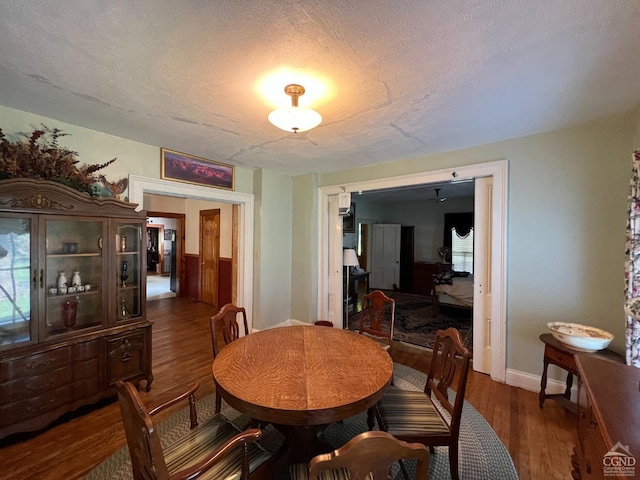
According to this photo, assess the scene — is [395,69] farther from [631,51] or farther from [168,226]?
[168,226]

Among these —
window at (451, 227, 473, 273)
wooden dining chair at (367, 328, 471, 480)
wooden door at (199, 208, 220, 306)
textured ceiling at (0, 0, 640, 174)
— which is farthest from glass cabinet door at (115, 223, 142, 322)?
window at (451, 227, 473, 273)

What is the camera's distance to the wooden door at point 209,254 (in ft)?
18.6

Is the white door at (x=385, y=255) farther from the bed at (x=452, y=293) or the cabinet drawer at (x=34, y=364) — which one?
the cabinet drawer at (x=34, y=364)

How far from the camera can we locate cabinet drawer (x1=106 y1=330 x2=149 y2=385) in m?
2.33

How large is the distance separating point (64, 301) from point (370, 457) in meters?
2.78

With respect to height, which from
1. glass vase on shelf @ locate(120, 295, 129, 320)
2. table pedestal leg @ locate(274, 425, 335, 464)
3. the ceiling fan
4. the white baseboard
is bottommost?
the white baseboard

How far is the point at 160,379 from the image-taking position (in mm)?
2746

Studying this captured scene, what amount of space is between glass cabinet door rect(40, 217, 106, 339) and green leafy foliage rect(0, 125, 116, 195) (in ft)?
1.16

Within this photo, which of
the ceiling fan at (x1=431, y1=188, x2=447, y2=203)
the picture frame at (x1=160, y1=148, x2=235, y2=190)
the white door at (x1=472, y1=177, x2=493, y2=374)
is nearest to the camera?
the white door at (x1=472, y1=177, x2=493, y2=374)

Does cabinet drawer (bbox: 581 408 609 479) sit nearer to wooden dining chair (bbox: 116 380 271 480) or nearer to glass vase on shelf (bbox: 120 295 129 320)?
wooden dining chair (bbox: 116 380 271 480)

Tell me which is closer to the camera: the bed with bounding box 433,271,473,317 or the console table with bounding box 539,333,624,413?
the console table with bounding box 539,333,624,413

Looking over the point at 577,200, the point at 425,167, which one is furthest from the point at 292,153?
the point at 577,200

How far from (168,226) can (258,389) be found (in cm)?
880

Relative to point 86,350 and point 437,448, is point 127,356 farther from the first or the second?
point 437,448
